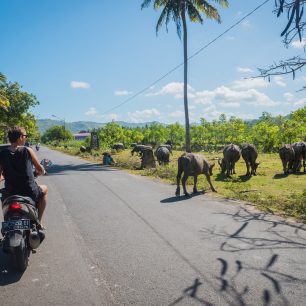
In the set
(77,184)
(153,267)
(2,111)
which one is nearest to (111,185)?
(77,184)

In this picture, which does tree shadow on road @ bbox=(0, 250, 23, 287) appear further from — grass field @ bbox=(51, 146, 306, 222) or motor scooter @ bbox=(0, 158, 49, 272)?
grass field @ bbox=(51, 146, 306, 222)

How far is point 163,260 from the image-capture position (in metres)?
5.43

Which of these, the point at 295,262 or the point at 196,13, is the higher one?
the point at 196,13

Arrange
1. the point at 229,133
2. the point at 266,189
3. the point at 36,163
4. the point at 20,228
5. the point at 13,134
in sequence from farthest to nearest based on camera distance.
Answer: the point at 229,133 → the point at 266,189 → the point at 36,163 → the point at 13,134 → the point at 20,228

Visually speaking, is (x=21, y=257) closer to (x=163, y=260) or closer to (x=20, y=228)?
(x=20, y=228)

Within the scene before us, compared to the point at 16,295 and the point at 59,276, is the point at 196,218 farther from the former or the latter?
the point at 16,295

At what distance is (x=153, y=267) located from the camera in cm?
512

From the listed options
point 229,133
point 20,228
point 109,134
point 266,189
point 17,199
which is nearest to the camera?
point 20,228

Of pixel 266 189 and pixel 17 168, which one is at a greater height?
pixel 17 168

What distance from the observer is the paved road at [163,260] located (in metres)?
4.23

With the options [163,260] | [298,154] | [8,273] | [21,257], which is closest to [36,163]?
[21,257]

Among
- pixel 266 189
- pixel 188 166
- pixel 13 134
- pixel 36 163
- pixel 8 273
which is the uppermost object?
pixel 13 134

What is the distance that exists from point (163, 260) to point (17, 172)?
2652mm

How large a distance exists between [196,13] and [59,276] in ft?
84.1
